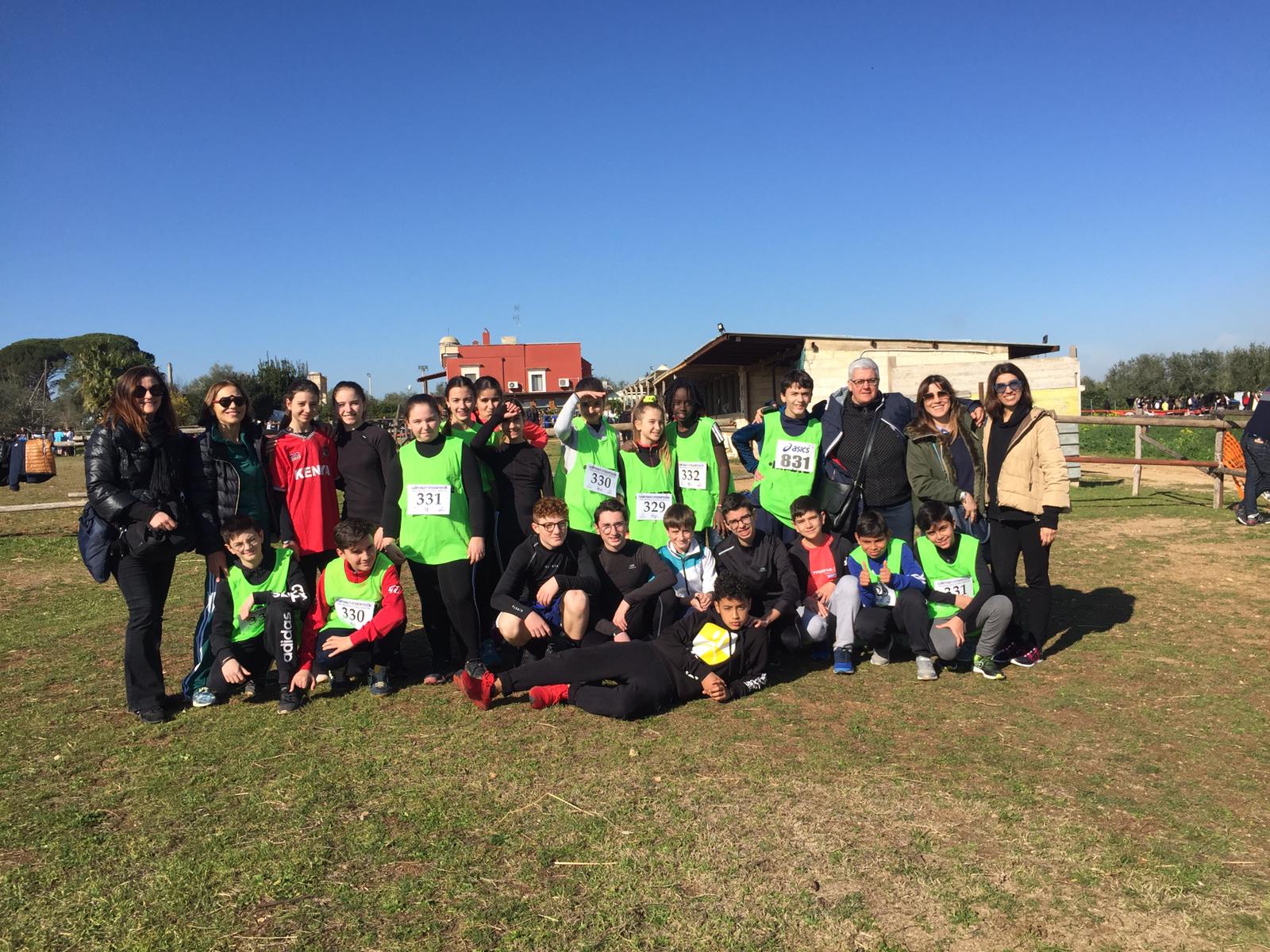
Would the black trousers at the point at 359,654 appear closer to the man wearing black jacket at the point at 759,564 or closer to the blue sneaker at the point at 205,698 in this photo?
the blue sneaker at the point at 205,698

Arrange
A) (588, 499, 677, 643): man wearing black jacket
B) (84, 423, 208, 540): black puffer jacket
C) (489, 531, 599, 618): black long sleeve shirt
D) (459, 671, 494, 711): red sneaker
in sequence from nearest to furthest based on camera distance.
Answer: (84, 423, 208, 540): black puffer jacket, (459, 671, 494, 711): red sneaker, (489, 531, 599, 618): black long sleeve shirt, (588, 499, 677, 643): man wearing black jacket

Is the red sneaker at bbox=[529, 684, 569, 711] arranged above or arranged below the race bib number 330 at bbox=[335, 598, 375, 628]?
below

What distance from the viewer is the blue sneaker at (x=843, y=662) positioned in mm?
5074

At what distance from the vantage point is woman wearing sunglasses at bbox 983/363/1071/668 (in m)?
5.16

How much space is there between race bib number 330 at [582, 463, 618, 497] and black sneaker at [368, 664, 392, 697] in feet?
5.31

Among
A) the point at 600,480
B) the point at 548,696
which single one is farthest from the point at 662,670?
the point at 600,480

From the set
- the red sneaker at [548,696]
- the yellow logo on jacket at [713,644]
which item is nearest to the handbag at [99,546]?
the red sneaker at [548,696]

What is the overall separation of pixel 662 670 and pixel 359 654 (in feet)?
5.91

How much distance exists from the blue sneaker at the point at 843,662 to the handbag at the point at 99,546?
403cm

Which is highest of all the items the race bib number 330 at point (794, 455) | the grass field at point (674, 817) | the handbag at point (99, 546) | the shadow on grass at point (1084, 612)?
the race bib number 330 at point (794, 455)

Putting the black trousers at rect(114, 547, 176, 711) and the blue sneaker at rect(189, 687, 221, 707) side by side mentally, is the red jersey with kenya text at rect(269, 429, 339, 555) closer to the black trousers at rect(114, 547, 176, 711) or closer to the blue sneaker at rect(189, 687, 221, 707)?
the black trousers at rect(114, 547, 176, 711)

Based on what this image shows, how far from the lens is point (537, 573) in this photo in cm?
502

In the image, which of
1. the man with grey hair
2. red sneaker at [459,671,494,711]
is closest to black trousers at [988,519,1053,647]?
the man with grey hair

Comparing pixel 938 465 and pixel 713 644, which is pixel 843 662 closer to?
pixel 713 644
